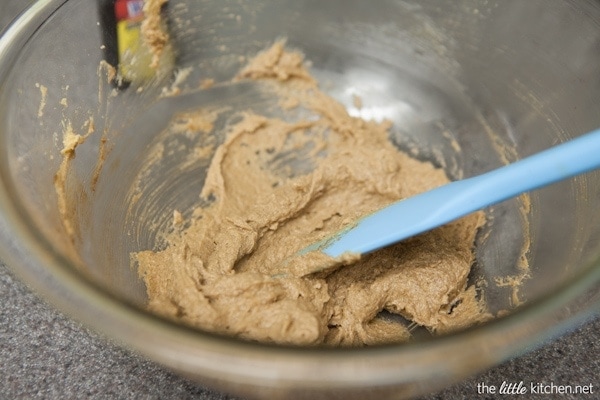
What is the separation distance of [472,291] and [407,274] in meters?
0.16

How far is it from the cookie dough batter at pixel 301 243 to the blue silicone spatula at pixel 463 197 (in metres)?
0.12

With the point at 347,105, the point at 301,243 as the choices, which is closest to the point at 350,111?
the point at 347,105

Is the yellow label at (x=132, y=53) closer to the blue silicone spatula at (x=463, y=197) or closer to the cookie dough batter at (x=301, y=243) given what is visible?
the cookie dough batter at (x=301, y=243)

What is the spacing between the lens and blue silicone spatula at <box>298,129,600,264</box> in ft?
3.06

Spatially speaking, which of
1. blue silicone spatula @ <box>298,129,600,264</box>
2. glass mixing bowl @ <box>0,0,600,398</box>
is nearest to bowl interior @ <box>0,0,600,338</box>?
glass mixing bowl @ <box>0,0,600,398</box>

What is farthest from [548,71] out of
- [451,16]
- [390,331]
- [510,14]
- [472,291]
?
[390,331]

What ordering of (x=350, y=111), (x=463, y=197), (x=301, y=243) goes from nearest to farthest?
(x=463, y=197) < (x=301, y=243) < (x=350, y=111)

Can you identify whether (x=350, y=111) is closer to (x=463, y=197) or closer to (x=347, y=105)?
(x=347, y=105)

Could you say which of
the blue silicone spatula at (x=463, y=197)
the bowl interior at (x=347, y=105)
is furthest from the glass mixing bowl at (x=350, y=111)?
the blue silicone spatula at (x=463, y=197)

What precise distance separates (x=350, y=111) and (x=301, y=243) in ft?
1.71

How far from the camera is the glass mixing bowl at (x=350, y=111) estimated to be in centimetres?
79

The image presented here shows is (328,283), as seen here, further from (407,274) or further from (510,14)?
(510,14)

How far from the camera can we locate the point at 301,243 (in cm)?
135

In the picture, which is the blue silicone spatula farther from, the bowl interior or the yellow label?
the yellow label
